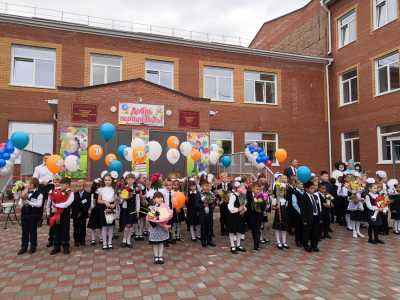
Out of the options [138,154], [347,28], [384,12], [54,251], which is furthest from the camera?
[347,28]

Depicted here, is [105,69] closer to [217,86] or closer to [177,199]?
[217,86]

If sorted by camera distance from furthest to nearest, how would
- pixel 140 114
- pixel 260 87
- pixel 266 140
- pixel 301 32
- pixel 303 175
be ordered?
pixel 301 32 < pixel 260 87 < pixel 266 140 < pixel 140 114 < pixel 303 175

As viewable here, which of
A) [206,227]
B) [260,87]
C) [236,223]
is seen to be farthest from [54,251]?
[260,87]

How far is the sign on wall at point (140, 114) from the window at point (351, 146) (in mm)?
10384

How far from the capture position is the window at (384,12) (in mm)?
13836

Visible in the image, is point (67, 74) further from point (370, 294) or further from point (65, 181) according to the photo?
point (370, 294)

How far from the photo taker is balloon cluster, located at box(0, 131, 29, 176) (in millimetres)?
7477

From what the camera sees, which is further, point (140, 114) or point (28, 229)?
point (140, 114)

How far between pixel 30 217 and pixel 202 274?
11.8ft

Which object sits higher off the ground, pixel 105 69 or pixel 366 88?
pixel 105 69

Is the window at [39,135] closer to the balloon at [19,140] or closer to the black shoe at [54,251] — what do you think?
the balloon at [19,140]

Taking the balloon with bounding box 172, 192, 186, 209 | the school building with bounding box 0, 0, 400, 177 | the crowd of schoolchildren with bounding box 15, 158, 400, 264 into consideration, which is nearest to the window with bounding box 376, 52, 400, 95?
the school building with bounding box 0, 0, 400, 177

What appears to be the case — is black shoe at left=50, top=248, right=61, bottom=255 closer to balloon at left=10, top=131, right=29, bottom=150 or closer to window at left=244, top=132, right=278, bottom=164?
balloon at left=10, top=131, right=29, bottom=150

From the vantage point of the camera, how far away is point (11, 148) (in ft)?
26.0
